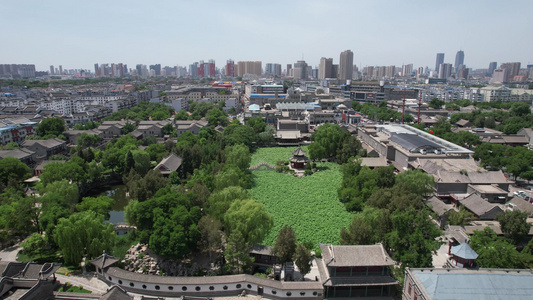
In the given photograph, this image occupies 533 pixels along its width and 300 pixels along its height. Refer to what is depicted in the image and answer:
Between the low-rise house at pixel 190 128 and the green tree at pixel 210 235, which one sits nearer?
the green tree at pixel 210 235

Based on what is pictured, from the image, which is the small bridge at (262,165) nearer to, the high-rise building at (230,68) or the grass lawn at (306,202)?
the grass lawn at (306,202)

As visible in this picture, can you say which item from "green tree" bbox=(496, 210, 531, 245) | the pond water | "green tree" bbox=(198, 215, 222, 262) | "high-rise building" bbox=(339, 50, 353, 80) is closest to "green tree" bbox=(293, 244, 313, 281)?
"green tree" bbox=(198, 215, 222, 262)

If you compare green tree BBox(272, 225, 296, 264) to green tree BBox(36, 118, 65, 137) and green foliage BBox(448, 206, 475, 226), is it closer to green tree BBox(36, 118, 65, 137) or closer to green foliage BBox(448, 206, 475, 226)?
green foliage BBox(448, 206, 475, 226)

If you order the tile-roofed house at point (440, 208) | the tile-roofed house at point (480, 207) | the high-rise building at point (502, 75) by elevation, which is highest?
the high-rise building at point (502, 75)

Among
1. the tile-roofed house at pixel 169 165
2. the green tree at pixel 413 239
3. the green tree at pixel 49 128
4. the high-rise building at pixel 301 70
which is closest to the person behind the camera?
the green tree at pixel 413 239

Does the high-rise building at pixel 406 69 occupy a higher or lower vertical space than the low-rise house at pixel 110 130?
higher

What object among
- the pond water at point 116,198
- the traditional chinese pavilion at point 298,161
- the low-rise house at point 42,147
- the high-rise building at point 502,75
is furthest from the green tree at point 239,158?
the high-rise building at point 502,75

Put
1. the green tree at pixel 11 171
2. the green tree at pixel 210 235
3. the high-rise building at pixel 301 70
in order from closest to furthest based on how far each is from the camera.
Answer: the green tree at pixel 210 235 → the green tree at pixel 11 171 → the high-rise building at pixel 301 70
